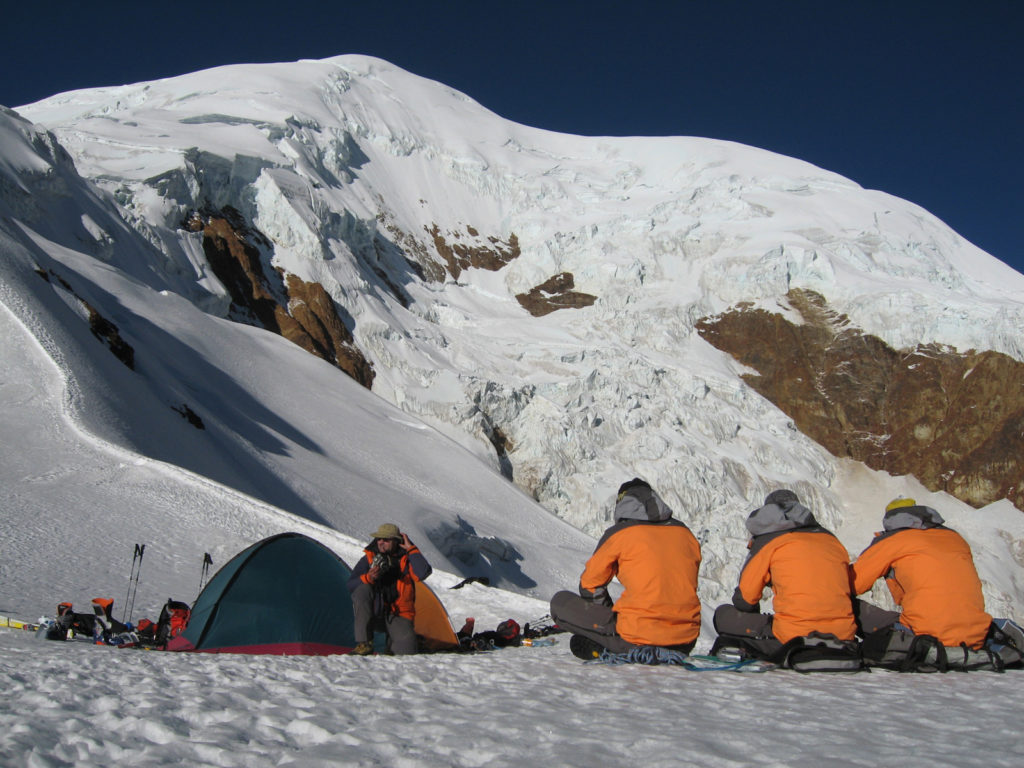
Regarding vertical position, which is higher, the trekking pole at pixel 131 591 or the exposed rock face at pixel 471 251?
the exposed rock face at pixel 471 251

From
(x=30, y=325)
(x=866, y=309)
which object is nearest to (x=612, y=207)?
(x=866, y=309)

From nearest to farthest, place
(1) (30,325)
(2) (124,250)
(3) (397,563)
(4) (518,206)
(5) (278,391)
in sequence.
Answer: (3) (397,563)
(1) (30,325)
(5) (278,391)
(2) (124,250)
(4) (518,206)

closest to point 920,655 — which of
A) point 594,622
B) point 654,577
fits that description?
point 654,577

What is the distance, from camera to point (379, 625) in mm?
6250

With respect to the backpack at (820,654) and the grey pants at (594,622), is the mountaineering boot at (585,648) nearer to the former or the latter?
the grey pants at (594,622)

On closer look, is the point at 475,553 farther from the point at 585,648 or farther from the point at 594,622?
the point at 594,622

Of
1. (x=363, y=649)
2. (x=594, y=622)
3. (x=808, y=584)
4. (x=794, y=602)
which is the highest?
(x=808, y=584)

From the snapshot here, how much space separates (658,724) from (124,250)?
124ft

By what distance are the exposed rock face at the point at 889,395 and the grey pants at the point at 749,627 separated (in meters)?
55.3

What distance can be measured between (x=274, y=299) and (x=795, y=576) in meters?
46.1

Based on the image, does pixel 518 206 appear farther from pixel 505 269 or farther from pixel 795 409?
pixel 795 409

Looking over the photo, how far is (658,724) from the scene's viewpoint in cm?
312

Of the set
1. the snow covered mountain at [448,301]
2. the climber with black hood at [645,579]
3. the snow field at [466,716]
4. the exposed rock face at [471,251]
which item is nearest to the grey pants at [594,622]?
the climber with black hood at [645,579]

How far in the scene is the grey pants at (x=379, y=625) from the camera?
603 cm
